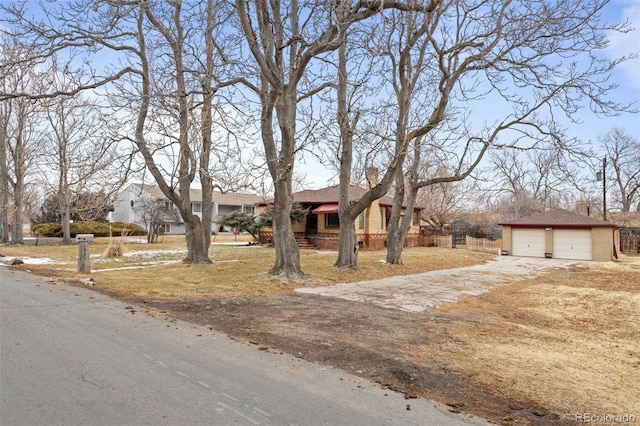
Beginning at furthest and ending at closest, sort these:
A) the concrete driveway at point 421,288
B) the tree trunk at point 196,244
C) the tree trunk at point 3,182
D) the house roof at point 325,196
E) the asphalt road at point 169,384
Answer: the house roof at point 325,196 < the tree trunk at point 3,182 < the tree trunk at point 196,244 < the concrete driveway at point 421,288 < the asphalt road at point 169,384

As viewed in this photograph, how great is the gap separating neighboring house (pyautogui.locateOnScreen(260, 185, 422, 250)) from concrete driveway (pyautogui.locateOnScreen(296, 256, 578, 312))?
1120 cm

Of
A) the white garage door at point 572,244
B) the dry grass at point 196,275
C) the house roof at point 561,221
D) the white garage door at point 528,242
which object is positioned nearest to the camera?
the dry grass at point 196,275

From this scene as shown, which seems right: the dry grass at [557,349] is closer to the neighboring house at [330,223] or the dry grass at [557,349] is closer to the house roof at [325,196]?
the neighboring house at [330,223]

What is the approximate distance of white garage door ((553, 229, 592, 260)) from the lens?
23.6m

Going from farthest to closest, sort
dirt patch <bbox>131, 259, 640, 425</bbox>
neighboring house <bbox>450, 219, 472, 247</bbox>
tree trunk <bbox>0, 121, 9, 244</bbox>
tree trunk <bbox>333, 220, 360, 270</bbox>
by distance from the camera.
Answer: neighboring house <bbox>450, 219, 472, 247</bbox> → tree trunk <bbox>0, 121, 9, 244</bbox> → tree trunk <bbox>333, 220, 360, 270</bbox> → dirt patch <bbox>131, 259, 640, 425</bbox>

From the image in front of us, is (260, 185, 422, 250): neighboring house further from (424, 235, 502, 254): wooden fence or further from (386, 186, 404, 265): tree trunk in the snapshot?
(386, 186, 404, 265): tree trunk

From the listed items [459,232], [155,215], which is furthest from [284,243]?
[459,232]

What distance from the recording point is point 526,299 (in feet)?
32.9

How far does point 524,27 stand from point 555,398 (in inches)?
450

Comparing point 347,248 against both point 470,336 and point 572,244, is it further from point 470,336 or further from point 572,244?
point 572,244

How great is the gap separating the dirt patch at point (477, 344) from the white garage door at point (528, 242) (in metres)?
15.9

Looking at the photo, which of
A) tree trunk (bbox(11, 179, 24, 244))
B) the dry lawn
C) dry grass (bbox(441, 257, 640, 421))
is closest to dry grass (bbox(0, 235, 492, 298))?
the dry lawn

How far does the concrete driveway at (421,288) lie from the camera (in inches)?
368

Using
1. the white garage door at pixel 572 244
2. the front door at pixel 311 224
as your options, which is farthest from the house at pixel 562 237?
the front door at pixel 311 224
